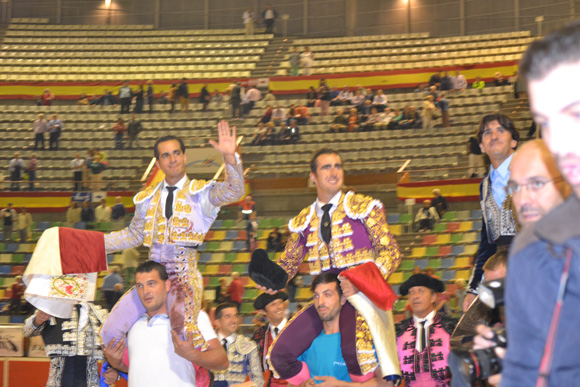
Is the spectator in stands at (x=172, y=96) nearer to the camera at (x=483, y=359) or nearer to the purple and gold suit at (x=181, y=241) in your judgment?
the purple and gold suit at (x=181, y=241)

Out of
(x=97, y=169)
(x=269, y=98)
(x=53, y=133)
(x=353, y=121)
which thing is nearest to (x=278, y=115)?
(x=269, y=98)

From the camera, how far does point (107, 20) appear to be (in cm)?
2728

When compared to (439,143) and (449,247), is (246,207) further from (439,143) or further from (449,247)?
(439,143)

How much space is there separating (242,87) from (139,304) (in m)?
17.2

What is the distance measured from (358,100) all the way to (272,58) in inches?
215

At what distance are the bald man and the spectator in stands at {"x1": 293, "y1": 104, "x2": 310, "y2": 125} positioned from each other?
17.3 metres

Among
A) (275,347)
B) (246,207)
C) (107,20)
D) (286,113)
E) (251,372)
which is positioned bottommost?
(251,372)

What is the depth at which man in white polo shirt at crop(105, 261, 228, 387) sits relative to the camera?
5.05 metres

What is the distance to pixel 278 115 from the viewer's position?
20094 millimetres

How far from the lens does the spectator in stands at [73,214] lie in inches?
A: 634

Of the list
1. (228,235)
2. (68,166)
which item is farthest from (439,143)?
(68,166)

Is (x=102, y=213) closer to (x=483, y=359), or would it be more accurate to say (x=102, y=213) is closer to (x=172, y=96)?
(x=172, y=96)

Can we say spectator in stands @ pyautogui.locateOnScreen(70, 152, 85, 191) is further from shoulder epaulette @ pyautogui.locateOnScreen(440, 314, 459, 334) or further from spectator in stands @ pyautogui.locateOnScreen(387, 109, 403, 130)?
shoulder epaulette @ pyautogui.locateOnScreen(440, 314, 459, 334)

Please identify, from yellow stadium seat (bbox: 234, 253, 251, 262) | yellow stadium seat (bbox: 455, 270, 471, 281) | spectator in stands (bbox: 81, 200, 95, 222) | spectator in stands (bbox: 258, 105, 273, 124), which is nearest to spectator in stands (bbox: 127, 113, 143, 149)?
spectator in stands (bbox: 258, 105, 273, 124)
